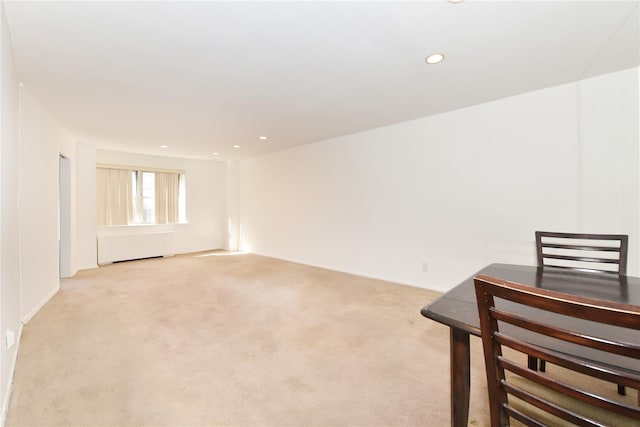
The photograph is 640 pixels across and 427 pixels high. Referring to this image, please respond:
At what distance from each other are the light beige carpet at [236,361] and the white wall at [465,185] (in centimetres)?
81

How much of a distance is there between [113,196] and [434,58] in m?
6.28

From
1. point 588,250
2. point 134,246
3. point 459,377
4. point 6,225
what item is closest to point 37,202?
point 6,225

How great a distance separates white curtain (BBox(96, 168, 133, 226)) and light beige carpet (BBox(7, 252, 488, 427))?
2335 mm

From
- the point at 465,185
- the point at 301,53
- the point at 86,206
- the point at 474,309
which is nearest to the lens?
the point at 474,309

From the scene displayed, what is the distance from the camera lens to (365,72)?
7.92ft

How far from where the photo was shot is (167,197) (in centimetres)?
643

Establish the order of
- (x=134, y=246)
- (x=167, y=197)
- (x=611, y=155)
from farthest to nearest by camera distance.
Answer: (x=167, y=197), (x=134, y=246), (x=611, y=155)

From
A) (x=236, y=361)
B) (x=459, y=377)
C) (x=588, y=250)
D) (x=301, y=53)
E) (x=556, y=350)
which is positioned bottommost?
(x=236, y=361)

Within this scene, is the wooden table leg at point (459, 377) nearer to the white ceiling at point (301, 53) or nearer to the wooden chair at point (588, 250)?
the wooden chair at point (588, 250)

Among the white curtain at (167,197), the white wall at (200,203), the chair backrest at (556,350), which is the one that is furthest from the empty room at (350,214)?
the white wall at (200,203)

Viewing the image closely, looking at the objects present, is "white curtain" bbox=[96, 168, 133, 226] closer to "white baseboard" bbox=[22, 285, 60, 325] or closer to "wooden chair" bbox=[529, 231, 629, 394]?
"white baseboard" bbox=[22, 285, 60, 325]

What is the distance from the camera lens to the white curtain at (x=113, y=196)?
551 cm

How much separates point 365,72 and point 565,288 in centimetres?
209

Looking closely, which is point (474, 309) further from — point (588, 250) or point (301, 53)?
point (301, 53)
